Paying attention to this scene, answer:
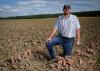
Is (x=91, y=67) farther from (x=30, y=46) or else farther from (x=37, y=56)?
(x=30, y=46)

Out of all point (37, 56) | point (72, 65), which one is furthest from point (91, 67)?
point (37, 56)

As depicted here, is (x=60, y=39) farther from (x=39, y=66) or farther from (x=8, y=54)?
(x=8, y=54)

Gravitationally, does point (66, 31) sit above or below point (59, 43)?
above

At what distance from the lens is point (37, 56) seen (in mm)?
6703

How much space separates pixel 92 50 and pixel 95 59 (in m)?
0.47

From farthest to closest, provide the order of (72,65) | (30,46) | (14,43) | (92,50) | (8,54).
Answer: (14,43) < (30,46) < (8,54) < (92,50) < (72,65)

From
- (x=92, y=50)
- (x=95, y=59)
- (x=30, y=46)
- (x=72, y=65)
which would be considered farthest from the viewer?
(x=30, y=46)

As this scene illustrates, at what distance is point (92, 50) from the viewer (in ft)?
22.8

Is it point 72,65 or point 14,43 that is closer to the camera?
point 72,65

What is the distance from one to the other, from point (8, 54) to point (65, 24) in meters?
1.93

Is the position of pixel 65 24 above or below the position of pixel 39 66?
above

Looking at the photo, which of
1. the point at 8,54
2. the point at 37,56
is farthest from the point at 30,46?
the point at 37,56

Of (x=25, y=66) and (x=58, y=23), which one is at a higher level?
(x=58, y=23)

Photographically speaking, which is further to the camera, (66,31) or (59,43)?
(59,43)
